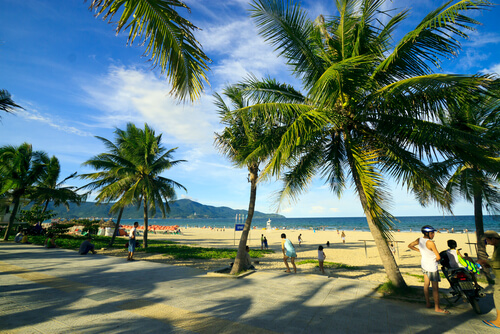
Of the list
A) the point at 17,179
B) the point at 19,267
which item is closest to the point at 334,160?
the point at 19,267

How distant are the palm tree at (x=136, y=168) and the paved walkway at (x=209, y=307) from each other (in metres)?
8.33

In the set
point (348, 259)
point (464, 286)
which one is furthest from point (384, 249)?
point (348, 259)

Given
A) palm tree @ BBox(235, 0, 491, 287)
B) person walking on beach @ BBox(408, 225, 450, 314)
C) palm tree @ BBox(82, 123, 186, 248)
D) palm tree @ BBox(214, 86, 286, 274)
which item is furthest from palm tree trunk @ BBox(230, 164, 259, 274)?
palm tree @ BBox(82, 123, 186, 248)

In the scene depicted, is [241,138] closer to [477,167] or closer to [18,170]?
[477,167]

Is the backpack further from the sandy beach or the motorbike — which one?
the sandy beach

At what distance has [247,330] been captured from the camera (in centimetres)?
384

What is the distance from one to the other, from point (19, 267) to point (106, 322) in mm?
7262

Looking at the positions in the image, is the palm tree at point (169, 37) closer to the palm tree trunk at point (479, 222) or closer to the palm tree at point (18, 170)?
the palm tree trunk at point (479, 222)

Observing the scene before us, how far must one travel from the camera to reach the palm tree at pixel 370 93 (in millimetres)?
4730

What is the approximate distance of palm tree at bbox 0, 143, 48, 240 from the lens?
611 inches

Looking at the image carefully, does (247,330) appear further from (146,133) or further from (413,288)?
(146,133)

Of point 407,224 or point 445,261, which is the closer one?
point 445,261

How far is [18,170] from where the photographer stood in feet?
53.1

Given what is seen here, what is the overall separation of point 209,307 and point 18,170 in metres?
19.2
